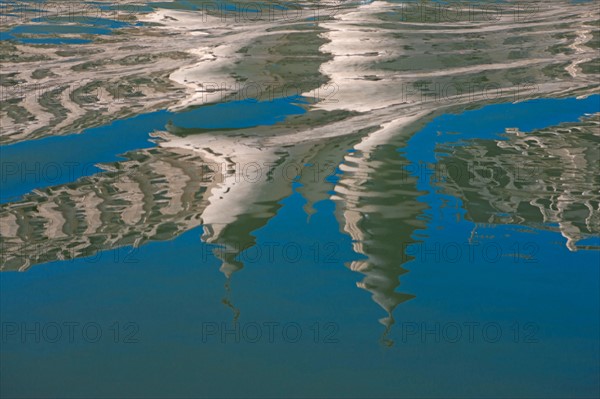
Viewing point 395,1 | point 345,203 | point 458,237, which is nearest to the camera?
point 458,237

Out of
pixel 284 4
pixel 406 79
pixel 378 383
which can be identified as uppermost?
pixel 284 4

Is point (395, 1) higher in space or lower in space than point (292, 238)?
higher

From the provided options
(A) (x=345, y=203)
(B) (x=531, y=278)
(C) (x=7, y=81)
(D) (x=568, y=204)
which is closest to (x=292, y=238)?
(A) (x=345, y=203)

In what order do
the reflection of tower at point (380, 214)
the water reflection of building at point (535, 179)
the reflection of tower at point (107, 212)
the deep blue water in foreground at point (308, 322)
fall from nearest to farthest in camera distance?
1. the deep blue water in foreground at point (308, 322)
2. the reflection of tower at point (380, 214)
3. the reflection of tower at point (107, 212)
4. the water reflection of building at point (535, 179)

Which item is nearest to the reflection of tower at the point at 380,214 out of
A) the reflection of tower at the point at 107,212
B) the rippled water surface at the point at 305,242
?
the rippled water surface at the point at 305,242

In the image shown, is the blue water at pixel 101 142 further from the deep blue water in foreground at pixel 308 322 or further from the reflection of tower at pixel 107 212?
the deep blue water in foreground at pixel 308 322

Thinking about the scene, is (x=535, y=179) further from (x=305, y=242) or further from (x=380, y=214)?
(x=305, y=242)

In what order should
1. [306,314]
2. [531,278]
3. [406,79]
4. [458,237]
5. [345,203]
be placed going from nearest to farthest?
[306,314] < [531,278] < [458,237] < [345,203] < [406,79]

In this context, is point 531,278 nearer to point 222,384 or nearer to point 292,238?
point 292,238
